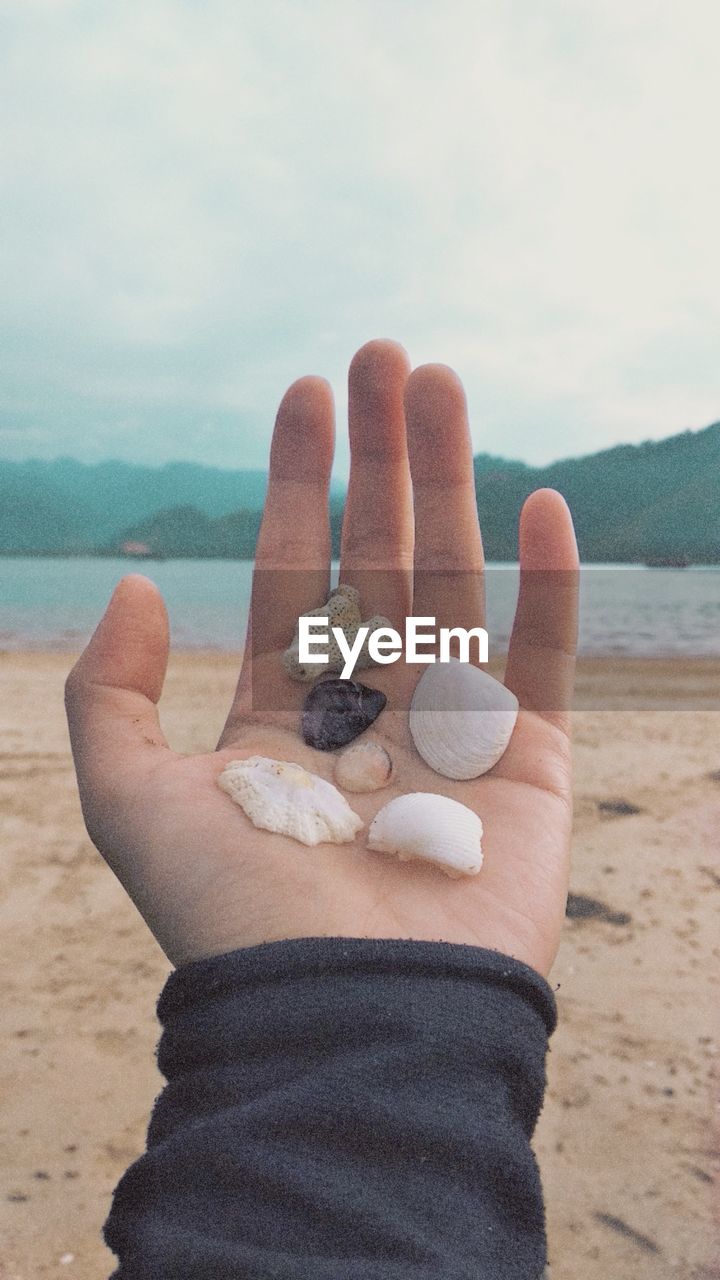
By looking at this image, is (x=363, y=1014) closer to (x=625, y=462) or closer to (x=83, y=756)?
(x=83, y=756)

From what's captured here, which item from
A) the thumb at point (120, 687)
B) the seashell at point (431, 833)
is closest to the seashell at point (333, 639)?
the thumb at point (120, 687)

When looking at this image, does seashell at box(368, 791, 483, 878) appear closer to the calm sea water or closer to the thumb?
the thumb

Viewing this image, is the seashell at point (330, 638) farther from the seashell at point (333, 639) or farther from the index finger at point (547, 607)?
the index finger at point (547, 607)

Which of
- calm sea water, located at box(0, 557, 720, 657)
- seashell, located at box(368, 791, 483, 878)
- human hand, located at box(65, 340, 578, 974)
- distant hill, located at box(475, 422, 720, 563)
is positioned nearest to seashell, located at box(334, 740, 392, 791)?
human hand, located at box(65, 340, 578, 974)

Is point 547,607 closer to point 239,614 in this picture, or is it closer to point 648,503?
point 239,614

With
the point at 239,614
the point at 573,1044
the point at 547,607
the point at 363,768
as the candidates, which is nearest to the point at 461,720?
the point at 363,768

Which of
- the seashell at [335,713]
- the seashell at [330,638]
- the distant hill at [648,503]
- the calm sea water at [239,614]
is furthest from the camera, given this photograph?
the distant hill at [648,503]
